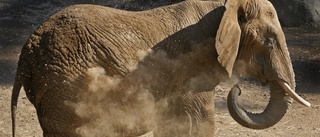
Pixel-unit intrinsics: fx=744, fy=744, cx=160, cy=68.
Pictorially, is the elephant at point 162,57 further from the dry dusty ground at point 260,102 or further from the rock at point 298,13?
the rock at point 298,13

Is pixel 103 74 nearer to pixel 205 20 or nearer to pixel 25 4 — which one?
pixel 205 20

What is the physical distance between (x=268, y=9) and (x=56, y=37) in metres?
1.98

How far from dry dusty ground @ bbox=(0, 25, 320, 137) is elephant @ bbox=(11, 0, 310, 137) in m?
2.58

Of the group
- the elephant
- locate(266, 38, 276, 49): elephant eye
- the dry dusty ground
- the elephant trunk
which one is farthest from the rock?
locate(266, 38, 276, 49): elephant eye

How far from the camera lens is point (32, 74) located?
21.2 ft

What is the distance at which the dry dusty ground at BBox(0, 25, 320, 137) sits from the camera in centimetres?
959

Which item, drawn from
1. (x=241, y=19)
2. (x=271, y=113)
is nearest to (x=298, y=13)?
(x=271, y=113)

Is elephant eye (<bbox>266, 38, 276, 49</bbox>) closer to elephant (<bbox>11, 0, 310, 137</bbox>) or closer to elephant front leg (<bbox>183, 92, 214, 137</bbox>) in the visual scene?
elephant (<bbox>11, 0, 310, 137</bbox>)

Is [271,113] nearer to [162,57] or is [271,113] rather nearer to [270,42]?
[270,42]

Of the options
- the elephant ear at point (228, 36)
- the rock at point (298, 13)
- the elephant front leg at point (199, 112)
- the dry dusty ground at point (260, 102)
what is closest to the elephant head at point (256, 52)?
the elephant ear at point (228, 36)

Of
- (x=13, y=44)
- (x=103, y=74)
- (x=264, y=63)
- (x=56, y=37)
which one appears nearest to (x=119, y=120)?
(x=103, y=74)

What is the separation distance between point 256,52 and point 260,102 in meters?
3.87

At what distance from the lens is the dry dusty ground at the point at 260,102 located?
31.4ft

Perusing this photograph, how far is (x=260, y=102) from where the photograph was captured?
1073cm
